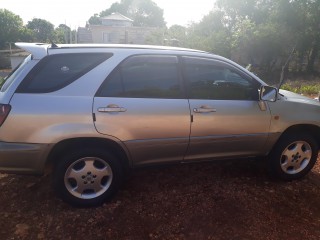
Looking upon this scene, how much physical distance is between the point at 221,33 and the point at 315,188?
942 inches

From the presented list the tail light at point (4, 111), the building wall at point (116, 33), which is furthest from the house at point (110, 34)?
the tail light at point (4, 111)

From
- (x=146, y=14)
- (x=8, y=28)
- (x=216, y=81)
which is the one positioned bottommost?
(x=216, y=81)

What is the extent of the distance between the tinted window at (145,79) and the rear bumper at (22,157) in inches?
32.4

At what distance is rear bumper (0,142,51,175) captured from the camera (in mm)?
2928

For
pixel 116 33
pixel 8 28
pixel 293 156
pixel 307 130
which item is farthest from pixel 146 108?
pixel 8 28

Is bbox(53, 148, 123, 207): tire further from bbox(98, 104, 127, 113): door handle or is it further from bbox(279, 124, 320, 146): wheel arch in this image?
bbox(279, 124, 320, 146): wheel arch

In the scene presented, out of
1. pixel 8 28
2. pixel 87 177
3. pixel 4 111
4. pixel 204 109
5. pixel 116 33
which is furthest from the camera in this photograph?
pixel 8 28

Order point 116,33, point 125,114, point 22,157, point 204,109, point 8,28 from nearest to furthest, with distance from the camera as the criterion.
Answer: point 22,157
point 125,114
point 204,109
point 116,33
point 8,28

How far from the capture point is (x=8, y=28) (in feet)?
146

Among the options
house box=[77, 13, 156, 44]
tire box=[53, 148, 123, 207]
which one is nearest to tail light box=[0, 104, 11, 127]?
tire box=[53, 148, 123, 207]

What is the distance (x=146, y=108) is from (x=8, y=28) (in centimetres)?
4892

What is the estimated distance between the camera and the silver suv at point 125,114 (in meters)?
2.94

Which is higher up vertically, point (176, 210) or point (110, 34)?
point (110, 34)

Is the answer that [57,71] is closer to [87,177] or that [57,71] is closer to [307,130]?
[87,177]
